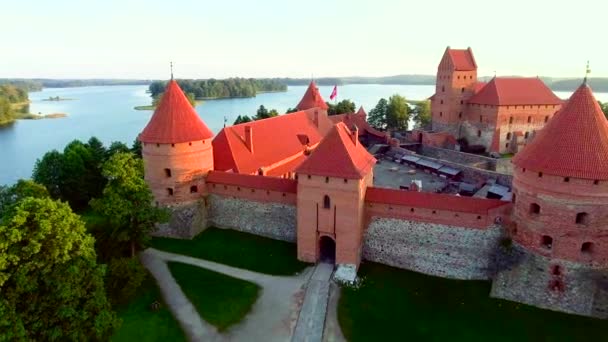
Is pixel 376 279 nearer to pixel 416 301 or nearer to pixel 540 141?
pixel 416 301

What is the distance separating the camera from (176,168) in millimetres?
20484

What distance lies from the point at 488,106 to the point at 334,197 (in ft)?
68.3

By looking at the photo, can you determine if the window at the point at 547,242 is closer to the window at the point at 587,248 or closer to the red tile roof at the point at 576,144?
the window at the point at 587,248

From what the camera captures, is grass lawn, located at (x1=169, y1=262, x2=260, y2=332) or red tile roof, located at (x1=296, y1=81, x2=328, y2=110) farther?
red tile roof, located at (x1=296, y1=81, x2=328, y2=110)

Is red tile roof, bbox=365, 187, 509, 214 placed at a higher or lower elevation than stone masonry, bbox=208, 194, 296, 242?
higher

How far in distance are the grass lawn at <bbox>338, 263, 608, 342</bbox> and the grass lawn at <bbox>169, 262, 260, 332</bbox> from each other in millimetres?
3637

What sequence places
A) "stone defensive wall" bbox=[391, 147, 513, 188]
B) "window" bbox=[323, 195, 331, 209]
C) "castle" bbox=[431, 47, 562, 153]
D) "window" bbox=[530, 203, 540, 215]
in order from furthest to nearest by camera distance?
"castle" bbox=[431, 47, 562, 153], "stone defensive wall" bbox=[391, 147, 513, 188], "window" bbox=[323, 195, 331, 209], "window" bbox=[530, 203, 540, 215]

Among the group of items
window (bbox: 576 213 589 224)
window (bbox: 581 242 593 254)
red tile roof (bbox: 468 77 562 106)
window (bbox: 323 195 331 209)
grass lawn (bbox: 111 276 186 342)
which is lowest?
grass lawn (bbox: 111 276 186 342)

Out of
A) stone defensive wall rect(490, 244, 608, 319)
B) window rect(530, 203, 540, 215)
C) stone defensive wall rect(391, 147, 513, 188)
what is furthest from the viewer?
stone defensive wall rect(391, 147, 513, 188)

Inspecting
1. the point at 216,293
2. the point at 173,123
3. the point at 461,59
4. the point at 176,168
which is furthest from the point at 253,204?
the point at 461,59

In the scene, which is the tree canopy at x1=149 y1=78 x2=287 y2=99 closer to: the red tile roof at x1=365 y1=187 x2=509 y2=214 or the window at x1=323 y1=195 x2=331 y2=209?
the window at x1=323 y1=195 x2=331 y2=209

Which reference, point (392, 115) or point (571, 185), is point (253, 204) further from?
point (392, 115)

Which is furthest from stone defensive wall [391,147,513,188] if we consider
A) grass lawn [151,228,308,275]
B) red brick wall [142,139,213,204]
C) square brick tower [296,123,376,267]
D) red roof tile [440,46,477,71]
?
red brick wall [142,139,213,204]

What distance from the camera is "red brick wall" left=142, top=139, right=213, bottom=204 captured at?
66.6ft
